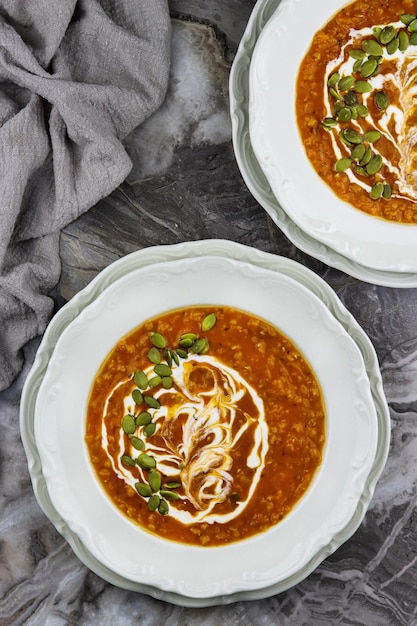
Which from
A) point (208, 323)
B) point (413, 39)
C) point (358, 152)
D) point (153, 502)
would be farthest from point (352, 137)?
point (153, 502)

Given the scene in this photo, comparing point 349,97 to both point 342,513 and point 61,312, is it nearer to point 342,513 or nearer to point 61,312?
point 61,312

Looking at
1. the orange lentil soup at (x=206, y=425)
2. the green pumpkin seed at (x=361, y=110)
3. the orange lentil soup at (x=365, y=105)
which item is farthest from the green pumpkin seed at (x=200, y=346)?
the green pumpkin seed at (x=361, y=110)

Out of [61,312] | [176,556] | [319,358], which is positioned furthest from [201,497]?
[61,312]

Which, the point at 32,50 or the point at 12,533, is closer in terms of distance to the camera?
the point at 32,50

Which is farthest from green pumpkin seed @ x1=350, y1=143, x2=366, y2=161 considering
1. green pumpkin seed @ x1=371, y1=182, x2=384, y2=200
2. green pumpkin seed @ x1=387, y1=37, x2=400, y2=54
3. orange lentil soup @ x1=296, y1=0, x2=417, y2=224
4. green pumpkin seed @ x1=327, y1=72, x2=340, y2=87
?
green pumpkin seed @ x1=387, y1=37, x2=400, y2=54

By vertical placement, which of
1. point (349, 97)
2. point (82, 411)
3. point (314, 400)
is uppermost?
point (349, 97)

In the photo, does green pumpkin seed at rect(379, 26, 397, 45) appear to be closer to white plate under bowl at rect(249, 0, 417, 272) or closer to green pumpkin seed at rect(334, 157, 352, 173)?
white plate under bowl at rect(249, 0, 417, 272)

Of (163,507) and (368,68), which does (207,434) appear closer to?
(163,507)
